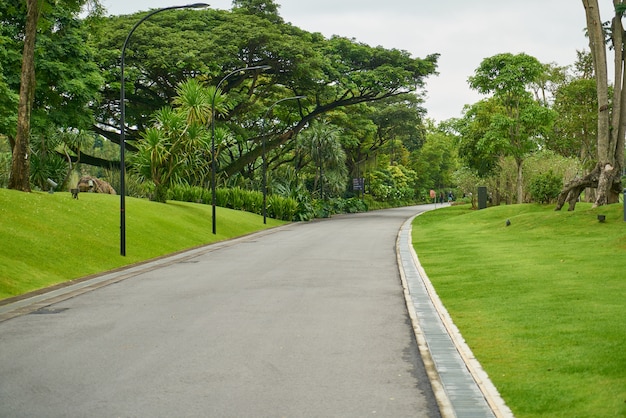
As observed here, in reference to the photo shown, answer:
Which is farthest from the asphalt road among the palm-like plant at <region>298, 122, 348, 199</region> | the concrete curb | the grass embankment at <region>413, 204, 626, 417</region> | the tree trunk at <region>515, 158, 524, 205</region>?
the palm-like plant at <region>298, 122, 348, 199</region>

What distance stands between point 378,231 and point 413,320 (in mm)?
26392

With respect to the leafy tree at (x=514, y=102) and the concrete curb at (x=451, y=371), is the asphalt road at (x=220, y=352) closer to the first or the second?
the concrete curb at (x=451, y=371)

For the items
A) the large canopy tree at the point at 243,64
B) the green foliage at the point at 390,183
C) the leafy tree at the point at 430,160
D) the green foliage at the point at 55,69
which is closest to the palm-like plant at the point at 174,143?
the green foliage at the point at 55,69

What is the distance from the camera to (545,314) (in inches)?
418

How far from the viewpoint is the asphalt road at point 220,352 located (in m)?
6.37

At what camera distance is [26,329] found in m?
10.4

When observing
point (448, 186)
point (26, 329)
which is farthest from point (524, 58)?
point (448, 186)

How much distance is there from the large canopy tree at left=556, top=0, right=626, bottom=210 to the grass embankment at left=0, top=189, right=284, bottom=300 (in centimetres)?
1734

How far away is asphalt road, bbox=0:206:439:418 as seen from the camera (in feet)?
20.9

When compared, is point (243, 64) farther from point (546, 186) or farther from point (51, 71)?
point (546, 186)

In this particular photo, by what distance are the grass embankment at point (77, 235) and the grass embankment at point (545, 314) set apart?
898 centimetres

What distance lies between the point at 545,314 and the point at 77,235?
1625 cm

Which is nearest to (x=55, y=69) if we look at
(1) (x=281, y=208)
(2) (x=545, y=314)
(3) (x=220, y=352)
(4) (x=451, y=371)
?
(1) (x=281, y=208)

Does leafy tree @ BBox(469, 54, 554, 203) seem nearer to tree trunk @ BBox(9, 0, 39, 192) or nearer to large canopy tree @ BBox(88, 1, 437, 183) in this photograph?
large canopy tree @ BBox(88, 1, 437, 183)
